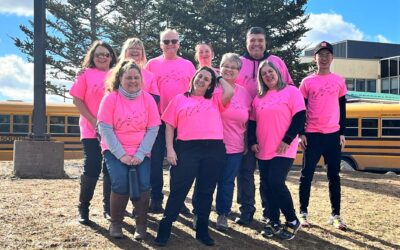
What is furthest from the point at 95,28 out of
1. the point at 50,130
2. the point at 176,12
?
the point at 50,130

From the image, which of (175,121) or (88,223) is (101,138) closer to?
(175,121)

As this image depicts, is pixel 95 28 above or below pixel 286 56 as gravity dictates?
above

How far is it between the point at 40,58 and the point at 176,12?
403 inches

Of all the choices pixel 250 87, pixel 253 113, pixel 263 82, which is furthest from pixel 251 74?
pixel 253 113

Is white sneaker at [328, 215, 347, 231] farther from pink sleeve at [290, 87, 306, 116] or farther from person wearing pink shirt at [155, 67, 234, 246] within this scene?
person wearing pink shirt at [155, 67, 234, 246]

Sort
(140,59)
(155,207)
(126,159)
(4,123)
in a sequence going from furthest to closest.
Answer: (4,123), (155,207), (140,59), (126,159)

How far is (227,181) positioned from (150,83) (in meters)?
1.34

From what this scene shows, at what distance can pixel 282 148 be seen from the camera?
460cm

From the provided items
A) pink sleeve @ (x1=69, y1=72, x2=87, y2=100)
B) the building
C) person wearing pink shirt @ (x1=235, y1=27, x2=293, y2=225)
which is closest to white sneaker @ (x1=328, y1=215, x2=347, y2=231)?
person wearing pink shirt @ (x1=235, y1=27, x2=293, y2=225)

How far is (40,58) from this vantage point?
10.1 meters

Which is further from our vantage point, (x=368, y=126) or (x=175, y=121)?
(x=368, y=126)

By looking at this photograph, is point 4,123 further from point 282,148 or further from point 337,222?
point 282,148

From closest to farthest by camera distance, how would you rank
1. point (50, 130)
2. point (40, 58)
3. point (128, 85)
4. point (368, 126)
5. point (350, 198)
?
point (128, 85) < point (350, 198) < point (40, 58) < point (368, 126) < point (50, 130)

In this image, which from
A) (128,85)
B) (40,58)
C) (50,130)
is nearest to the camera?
(128,85)
